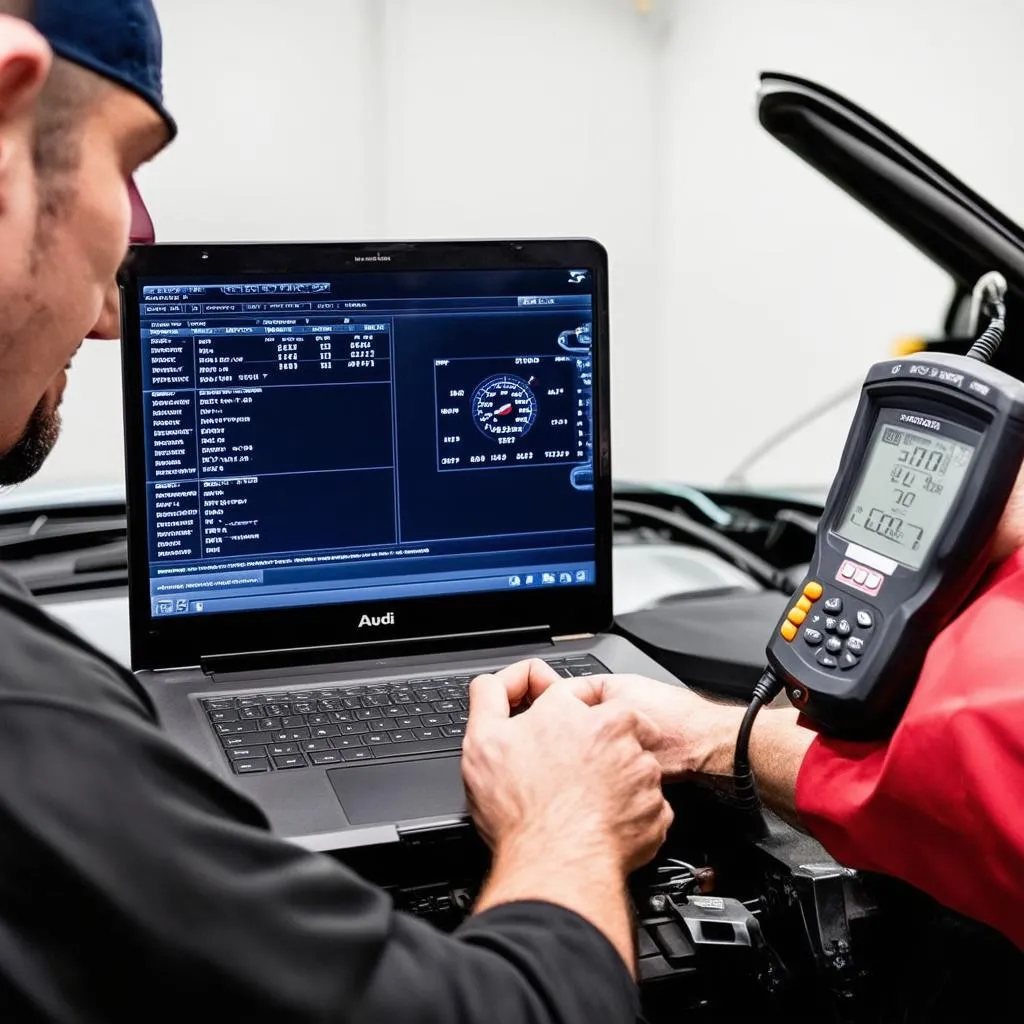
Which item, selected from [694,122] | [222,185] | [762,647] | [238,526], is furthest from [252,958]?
[694,122]

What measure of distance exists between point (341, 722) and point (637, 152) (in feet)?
9.40

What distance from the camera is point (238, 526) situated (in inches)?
42.7

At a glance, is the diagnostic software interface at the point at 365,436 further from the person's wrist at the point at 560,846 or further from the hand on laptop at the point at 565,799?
the person's wrist at the point at 560,846

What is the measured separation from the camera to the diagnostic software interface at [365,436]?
1.07m

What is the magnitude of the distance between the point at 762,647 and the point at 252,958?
0.72 metres

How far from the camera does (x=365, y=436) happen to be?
43.7 inches

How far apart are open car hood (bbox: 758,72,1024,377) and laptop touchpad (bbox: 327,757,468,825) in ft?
2.47

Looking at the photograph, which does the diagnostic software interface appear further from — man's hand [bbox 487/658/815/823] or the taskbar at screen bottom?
man's hand [bbox 487/658/815/823]

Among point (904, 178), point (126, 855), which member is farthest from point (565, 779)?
point (904, 178)

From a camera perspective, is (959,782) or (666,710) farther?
(666,710)

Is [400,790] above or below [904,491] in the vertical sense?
below

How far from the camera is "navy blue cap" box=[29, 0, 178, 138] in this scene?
0.61 meters

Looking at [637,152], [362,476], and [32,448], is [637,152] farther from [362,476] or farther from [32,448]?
[32,448]

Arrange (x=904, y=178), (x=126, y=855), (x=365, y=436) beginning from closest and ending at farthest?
(x=126, y=855)
(x=365, y=436)
(x=904, y=178)
